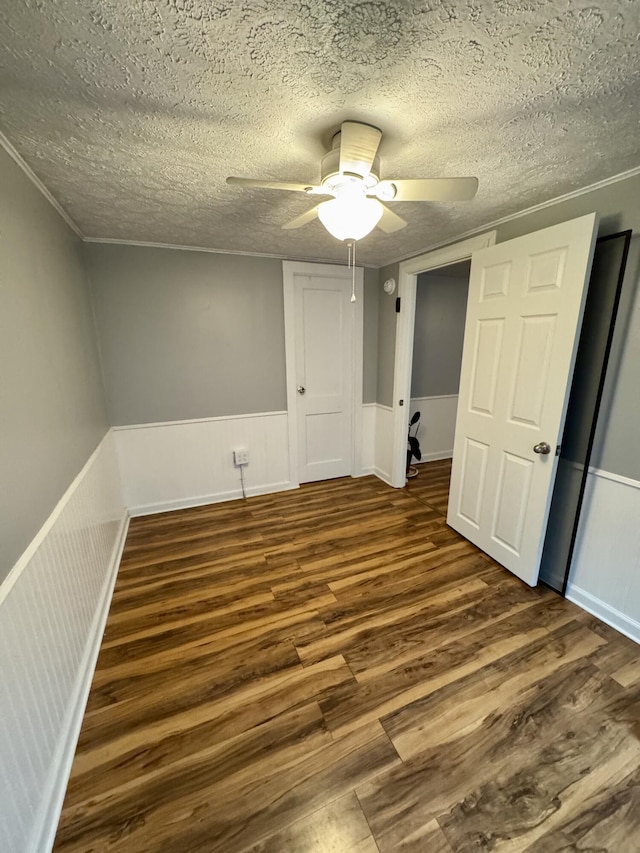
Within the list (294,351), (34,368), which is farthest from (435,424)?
(34,368)

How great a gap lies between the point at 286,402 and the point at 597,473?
2375 mm

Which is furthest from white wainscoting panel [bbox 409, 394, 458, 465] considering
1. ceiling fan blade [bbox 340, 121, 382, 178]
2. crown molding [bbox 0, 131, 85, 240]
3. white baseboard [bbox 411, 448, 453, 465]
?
crown molding [bbox 0, 131, 85, 240]

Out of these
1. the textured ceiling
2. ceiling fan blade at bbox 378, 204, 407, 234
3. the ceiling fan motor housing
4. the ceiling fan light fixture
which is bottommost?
the ceiling fan light fixture

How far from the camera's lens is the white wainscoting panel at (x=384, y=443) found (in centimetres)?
341

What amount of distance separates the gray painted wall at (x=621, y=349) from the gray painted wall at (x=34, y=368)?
99.8 inches

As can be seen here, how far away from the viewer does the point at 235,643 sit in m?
1.67

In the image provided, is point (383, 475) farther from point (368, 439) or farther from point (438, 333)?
point (438, 333)

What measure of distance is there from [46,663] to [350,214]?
6.30 ft

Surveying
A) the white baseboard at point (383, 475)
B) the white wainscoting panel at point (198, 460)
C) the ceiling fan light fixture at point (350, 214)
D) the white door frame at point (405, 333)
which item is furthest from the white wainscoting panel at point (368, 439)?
the ceiling fan light fixture at point (350, 214)

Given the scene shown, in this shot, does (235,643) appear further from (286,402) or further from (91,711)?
(286,402)

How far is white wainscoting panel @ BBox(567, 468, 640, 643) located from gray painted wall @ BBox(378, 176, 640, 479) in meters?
0.11

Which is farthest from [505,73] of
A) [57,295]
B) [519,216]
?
[57,295]

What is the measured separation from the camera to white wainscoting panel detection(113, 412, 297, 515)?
9.25ft

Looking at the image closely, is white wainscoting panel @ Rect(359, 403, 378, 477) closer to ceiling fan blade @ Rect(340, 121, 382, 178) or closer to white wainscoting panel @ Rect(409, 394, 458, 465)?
white wainscoting panel @ Rect(409, 394, 458, 465)
